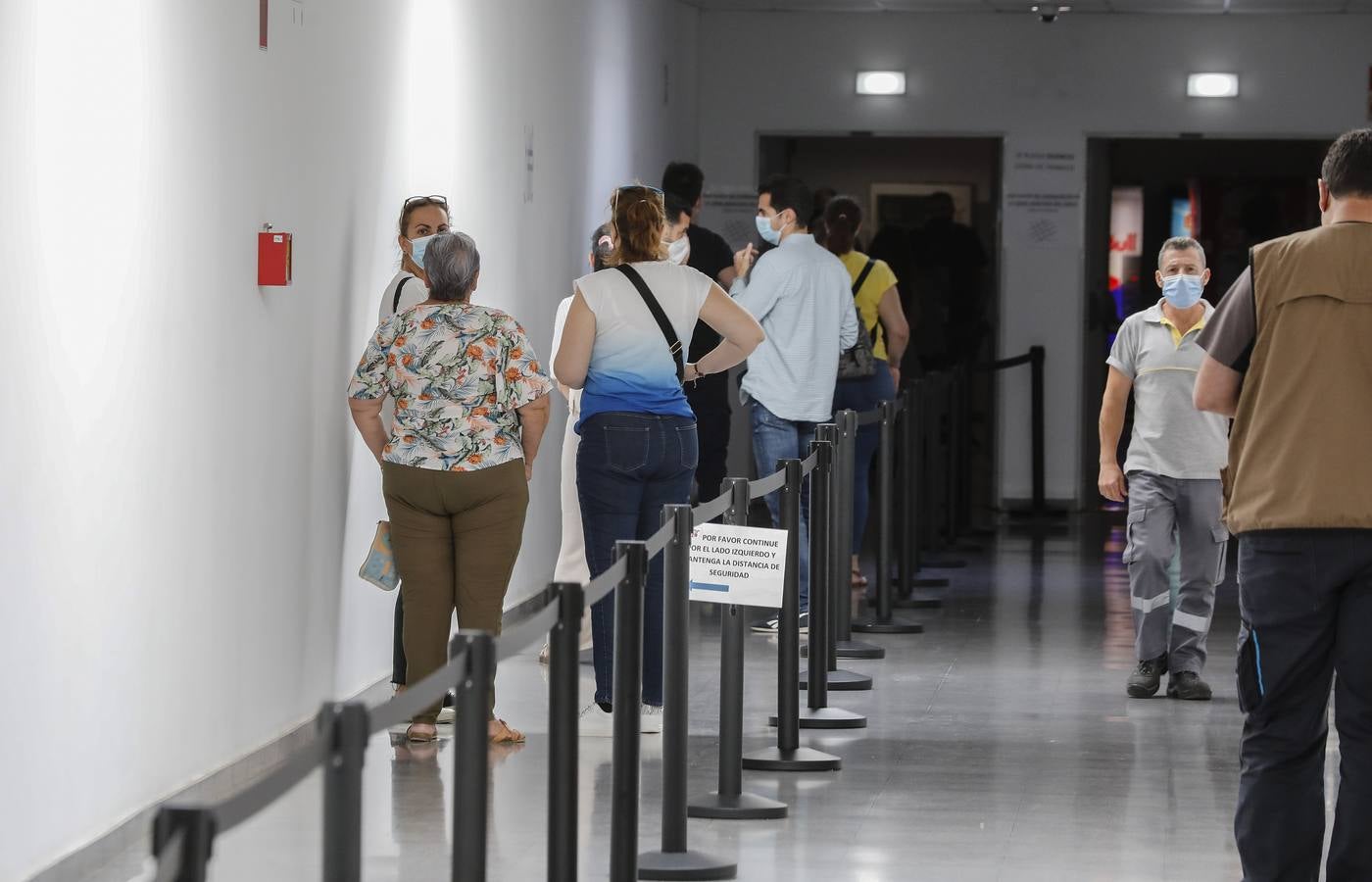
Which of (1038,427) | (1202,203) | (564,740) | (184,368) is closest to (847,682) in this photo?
(184,368)

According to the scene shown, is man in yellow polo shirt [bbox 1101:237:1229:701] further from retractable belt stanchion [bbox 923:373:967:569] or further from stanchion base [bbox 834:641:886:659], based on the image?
retractable belt stanchion [bbox 923:373:967:569]

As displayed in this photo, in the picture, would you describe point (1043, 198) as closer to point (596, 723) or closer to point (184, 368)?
point (596, 723)

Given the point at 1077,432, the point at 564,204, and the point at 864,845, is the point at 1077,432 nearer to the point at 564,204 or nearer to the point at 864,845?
the point at 564,204

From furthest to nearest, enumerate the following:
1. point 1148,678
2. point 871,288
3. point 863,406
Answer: point 871,288
point 863,406
point 1148,678

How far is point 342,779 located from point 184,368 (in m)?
2.82

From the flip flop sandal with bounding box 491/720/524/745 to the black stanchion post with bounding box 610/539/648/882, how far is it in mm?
2093

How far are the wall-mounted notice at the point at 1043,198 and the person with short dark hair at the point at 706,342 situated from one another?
5.63m

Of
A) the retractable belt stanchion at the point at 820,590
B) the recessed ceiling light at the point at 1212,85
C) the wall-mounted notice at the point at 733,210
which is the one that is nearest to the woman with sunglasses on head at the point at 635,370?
the retractable belt stanchion at the point at 820,590

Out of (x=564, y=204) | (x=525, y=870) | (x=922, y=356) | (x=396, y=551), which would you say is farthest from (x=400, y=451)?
(x=922, y=356)

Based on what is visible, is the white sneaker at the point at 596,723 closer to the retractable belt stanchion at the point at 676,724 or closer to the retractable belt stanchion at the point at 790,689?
the retractable belt stanchion at the point at 790,689

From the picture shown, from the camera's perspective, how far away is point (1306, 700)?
3893 mm

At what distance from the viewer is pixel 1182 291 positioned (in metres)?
6.56

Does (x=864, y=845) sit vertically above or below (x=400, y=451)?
below

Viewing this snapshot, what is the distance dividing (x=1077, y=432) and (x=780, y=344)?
6.62m
